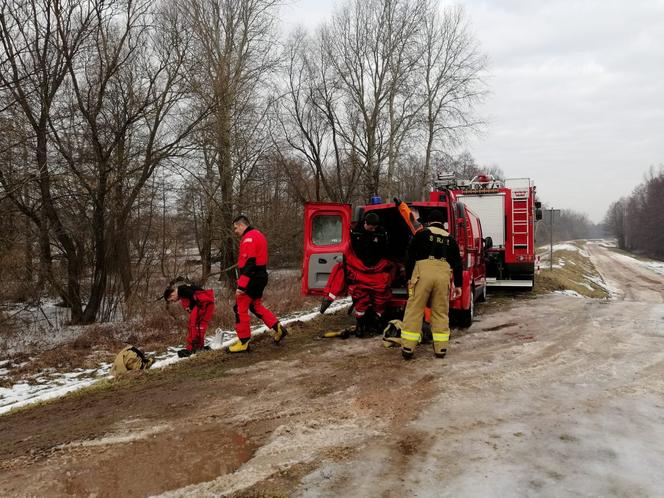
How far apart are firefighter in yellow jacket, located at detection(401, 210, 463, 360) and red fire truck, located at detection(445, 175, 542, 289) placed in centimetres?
690

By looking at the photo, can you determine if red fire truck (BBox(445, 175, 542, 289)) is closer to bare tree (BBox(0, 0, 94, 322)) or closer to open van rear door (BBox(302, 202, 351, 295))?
open van rear door (BBox(302, 202, 351, 295))

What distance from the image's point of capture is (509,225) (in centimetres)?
1271

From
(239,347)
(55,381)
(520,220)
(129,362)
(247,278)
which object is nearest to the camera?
(129,362)

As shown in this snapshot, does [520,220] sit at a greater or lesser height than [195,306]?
greater

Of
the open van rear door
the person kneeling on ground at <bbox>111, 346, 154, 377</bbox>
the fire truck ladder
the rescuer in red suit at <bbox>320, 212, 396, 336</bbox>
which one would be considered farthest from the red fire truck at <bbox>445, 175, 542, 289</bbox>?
the person kneeling on ground at <bbox>111, 346, 154, 377</bbox>

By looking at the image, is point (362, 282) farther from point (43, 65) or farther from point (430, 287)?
point (43, 65)

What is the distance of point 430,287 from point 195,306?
353cm

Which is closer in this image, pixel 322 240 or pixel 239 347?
pixel 239 347

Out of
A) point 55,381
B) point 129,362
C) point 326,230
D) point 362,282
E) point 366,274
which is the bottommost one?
point 55,381

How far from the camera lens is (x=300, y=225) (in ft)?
73.4

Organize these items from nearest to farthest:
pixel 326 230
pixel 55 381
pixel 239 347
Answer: pixel 239 347, pixel 55 381, pixel 326 230

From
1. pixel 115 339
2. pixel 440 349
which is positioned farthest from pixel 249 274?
pixel 115 339

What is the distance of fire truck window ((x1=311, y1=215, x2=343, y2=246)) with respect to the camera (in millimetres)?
7941

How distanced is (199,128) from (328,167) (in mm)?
14604
